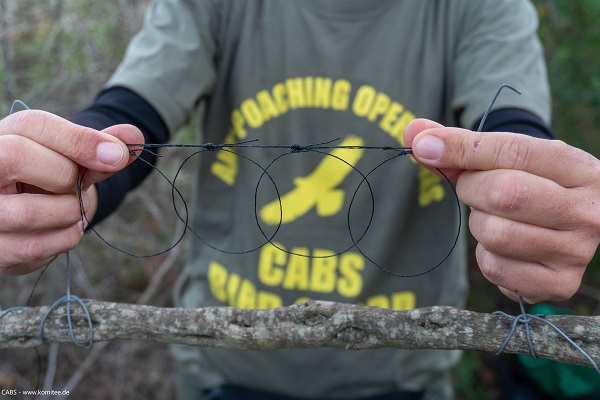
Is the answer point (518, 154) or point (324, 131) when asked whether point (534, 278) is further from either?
point (324, 131)

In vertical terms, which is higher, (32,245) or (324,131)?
(324,131)

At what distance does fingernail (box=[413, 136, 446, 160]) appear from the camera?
990mm

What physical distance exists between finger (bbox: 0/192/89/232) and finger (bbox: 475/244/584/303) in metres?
0.99

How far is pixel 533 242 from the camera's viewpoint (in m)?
0.99

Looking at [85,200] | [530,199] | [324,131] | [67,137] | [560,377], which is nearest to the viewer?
[530,199]

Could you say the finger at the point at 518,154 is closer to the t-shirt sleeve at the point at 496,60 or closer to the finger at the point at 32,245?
the t-shirt sleeve at the point at 496,60

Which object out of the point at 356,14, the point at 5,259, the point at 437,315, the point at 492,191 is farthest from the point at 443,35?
the point at 5,259

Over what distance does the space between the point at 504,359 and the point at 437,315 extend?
2.14m

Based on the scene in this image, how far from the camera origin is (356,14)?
1706 mm

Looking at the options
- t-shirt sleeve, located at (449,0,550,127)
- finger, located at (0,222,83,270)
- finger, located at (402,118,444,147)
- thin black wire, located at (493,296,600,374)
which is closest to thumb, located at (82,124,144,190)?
finger, located at (0,222,83,270)

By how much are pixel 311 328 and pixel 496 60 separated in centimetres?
109

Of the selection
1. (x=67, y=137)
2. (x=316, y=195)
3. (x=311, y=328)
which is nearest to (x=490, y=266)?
(x=311, y=328)

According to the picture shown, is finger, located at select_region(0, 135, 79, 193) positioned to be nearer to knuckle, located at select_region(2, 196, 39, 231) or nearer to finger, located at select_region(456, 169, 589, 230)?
knuckle, located at select_region(2, 196, 39, 231)

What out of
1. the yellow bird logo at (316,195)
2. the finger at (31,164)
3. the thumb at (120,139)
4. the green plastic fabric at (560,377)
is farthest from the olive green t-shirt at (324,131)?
the green plastic fabric at (560,377)
